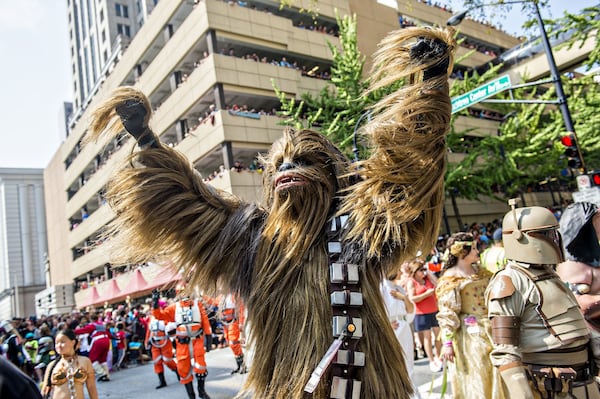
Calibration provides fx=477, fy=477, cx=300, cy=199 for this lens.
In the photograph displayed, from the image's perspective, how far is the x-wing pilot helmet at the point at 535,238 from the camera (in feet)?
9.34

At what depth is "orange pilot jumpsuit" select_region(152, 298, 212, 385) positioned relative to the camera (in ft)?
24.6

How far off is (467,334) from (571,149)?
8646 millimetres

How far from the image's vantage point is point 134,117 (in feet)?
8.52

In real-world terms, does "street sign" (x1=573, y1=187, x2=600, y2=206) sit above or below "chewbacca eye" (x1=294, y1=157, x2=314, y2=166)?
above

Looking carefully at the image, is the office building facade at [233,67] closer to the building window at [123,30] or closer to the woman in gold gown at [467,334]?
the woman in gold gown at [467,334]

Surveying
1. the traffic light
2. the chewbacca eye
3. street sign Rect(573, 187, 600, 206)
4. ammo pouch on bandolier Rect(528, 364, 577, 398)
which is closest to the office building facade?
the traffic light

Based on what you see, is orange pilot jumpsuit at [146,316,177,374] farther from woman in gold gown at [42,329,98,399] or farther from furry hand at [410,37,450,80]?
furry hand at [410,37,450,80]

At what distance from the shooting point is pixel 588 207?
3.32 meters

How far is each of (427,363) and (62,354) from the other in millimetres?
5735

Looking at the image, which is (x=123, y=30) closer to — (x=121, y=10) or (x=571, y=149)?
(x=121, y=10)

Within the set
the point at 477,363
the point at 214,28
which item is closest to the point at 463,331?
the point at 477,363

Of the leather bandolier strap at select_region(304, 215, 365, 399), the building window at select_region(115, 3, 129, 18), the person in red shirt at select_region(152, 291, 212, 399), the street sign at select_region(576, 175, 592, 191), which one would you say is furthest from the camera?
the building window at select_region(115, 3, 129, 18)

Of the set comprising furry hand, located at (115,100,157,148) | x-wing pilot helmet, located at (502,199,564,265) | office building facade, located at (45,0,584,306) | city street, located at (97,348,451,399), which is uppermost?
office building facade, located at (45,0,584,306)

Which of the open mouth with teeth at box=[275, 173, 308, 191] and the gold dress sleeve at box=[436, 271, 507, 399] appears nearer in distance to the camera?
the open mouth with teeth at box=[275, 173, 308, 191]
